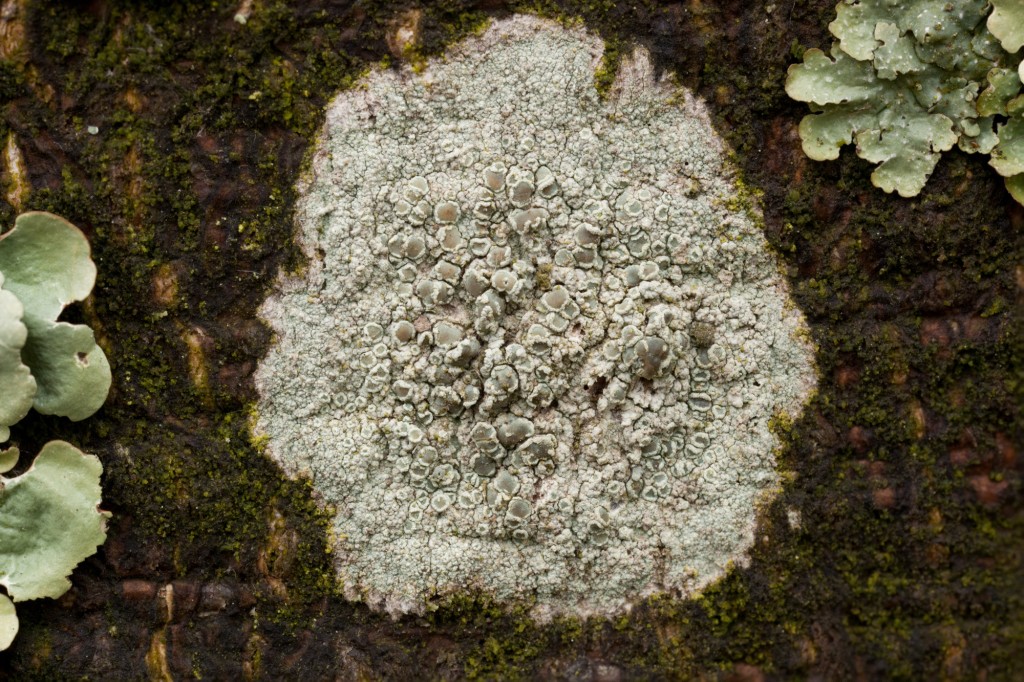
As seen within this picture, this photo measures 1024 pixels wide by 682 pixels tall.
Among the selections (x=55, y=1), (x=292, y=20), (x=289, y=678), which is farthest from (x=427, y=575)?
(x=55, y=1)

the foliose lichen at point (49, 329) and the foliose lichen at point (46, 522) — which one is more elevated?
the foliose lichen at point (49, 329)

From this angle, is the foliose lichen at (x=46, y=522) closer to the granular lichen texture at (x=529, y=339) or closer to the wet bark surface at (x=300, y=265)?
the wet bark surface at (x=300, y=265)

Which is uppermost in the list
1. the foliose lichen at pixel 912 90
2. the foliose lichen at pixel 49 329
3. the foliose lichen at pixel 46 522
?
the foliose lichen at pixel 912 90

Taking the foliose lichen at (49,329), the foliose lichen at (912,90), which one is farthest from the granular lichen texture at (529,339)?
the foliose lichen at (49,329)

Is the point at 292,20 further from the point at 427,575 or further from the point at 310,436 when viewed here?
the point at 427,575

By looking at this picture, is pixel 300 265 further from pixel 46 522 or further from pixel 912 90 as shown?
pixel 912 90

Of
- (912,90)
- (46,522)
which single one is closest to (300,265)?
(46,522)
